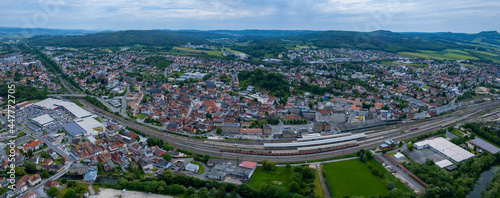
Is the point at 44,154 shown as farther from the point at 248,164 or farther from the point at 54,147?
the point at 248,164

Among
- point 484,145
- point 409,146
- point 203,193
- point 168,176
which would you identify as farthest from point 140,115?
point 484,145

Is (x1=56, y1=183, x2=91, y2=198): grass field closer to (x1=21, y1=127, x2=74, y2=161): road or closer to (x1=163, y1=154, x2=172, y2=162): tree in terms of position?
(x1=21, y1=127, x2=74, y2=161): road

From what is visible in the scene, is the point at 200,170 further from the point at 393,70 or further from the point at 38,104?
the point at 393,70

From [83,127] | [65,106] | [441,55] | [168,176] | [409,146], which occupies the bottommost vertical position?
[168,176]

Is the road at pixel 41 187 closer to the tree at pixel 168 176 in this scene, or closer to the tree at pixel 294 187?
the tree at pixel 168 176

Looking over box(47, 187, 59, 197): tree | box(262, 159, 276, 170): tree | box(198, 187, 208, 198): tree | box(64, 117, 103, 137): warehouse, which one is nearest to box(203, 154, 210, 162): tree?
box(198, 187, 208, 198): tree

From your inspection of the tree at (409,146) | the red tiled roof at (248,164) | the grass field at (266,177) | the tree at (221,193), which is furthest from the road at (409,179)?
the tree at (221,193)

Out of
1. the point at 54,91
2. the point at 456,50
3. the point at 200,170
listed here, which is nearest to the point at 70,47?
the point at 54,91
